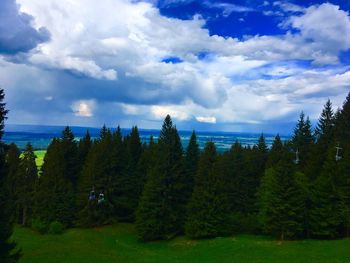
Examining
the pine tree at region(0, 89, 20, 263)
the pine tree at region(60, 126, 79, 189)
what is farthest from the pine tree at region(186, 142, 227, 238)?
the pine tree at region(60, 126, 79, 189)

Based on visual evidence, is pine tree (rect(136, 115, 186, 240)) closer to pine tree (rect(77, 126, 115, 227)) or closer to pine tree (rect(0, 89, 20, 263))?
pine tree (rect(77, 126, 115, 227))

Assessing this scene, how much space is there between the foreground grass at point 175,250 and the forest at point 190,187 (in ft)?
9.69

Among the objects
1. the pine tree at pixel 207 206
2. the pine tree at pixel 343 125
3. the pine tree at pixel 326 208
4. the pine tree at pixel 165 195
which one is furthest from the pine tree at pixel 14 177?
the pine tree at pixel 343 125

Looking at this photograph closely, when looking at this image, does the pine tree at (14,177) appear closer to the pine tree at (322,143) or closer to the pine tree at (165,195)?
the pine tree at (165,195)

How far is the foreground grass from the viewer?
39.4 meters

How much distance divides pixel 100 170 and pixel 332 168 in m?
34.2

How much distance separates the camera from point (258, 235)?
5475 cm

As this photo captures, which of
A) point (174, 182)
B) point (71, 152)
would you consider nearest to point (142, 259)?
point (174, 182)

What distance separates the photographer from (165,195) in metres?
57.0

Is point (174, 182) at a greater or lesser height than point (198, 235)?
greater

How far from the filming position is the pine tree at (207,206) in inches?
2047

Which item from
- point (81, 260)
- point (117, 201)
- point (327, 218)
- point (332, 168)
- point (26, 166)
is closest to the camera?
point (81, 260)

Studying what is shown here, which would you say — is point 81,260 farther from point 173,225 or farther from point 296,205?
point 296,205

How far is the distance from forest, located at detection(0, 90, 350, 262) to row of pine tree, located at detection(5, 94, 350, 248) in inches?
5.4
